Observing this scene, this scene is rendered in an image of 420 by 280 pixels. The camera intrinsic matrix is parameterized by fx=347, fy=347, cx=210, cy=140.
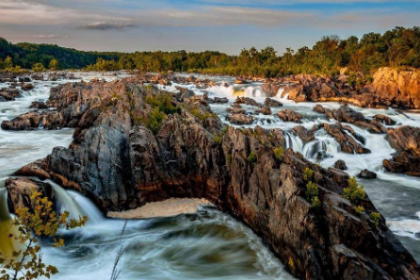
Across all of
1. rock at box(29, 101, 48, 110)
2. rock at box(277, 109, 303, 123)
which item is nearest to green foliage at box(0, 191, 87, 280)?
rock at box(277, 109, 303, 123)

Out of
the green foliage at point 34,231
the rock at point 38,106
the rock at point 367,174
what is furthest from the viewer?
the rock at point 38,106

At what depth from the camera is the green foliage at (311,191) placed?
14.2 metres

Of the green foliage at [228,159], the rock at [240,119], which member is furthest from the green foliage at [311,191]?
the rock at [240,119]

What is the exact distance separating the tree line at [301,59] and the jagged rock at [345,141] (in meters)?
44.2

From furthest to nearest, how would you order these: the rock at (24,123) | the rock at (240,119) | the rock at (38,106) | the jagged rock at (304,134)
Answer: the rock at (38,106) < the rock at (240,119) < the rock at (24,123) < the jagged rock at (304,134)

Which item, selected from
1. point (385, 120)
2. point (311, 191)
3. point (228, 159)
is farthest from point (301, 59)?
point (311, 191)

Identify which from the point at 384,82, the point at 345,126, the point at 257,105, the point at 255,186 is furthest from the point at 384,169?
the point at 384,82

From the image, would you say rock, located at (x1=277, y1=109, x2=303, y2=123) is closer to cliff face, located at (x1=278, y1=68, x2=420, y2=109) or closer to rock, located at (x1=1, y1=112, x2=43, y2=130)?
cliff face, located at (x1=278, y1=68, x2=420, y2=109)

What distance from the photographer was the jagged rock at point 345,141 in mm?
30078

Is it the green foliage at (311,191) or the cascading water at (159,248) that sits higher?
the green foliage at (311,191)

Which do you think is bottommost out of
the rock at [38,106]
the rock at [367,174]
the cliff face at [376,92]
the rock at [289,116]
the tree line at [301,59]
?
the rock at [367,174]

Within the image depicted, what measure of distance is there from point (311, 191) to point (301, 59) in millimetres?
103214

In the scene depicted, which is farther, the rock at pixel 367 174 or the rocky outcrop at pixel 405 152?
the rocky outcrop at pixel 405 152

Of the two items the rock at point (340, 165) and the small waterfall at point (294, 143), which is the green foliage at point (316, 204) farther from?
the small waterfall at point (294, 143)
